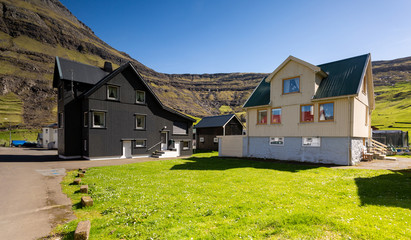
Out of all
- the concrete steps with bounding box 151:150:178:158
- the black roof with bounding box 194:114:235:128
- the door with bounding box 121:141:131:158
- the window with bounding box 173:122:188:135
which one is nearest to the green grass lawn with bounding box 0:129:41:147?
the black roof with bounding box 194:114:235:128

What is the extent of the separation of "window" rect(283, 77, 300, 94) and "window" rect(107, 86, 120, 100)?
2396 cm

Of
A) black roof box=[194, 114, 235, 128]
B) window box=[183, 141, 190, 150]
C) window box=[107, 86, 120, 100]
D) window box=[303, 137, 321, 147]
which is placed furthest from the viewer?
black roof box=[194, 114, 235, 128]

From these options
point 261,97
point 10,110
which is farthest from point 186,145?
point 10,110

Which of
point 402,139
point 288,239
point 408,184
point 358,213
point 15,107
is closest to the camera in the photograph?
point 288,239

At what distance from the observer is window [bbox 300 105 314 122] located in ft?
75.9

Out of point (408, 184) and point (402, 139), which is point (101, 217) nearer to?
point (408, 184)

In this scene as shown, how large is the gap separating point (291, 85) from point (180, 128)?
21209 mm

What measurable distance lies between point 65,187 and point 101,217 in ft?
A: 22.3

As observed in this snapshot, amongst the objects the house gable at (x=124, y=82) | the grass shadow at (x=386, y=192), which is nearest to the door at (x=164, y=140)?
the house gable at (x=124, y=82)

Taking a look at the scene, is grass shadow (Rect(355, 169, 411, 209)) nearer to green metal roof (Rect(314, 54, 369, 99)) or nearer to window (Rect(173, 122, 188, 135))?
green metal roof (Rect(314, 54, 369, 99))

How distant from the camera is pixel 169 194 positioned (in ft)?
33.1

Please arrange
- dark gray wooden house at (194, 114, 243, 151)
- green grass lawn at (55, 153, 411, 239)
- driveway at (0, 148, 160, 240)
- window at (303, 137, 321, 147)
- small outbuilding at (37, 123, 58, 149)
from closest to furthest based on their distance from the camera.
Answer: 1. green grass lawn at (55, 153, 411, 239)
2. driveway at (0, 148, 160, 240)
3. window at (303, 137, 321, 147)
4. small outbuilding at (37, 123, 58, 149)
5. dark gray wooden house at (194, 114, 243, 151)

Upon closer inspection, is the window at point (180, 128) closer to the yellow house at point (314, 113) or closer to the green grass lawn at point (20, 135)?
the yellow house at point (314, 113)

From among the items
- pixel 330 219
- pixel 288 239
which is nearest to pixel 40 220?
pixel 288 239
